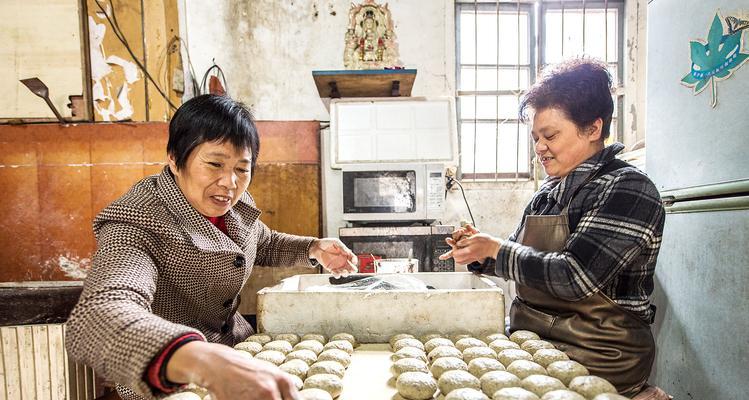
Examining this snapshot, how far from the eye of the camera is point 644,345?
1378 millimetres

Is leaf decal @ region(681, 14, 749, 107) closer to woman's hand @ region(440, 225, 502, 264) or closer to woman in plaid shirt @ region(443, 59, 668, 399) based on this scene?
woman in plaid shirt @ region(443, 59, 668, 399)

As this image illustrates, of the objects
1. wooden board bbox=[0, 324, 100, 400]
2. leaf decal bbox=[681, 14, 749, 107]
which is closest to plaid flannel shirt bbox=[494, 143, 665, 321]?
leaf decal bbox=[681, 14, 749, 107]

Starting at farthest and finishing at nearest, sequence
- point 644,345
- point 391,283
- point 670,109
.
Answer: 1. point 670,109
2. point 391,283
3. point 644,345

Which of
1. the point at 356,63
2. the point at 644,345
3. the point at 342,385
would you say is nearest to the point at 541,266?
the point at 644,345

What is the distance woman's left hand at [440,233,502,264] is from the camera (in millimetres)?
1620

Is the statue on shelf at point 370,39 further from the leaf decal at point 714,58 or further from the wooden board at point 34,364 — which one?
the wooden board at point 34,364

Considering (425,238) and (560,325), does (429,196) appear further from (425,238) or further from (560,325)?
(560,325)

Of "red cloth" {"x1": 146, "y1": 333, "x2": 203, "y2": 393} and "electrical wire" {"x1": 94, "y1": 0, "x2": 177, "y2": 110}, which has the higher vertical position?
"electrical wire" {"x1": 94, "y1": 0, "x2": 177, "y2": 110}

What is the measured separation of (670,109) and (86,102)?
14.0 ft

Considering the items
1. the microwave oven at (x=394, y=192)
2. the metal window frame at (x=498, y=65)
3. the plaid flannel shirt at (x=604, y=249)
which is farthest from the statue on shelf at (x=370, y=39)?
the plaid flannel shirt at (x=604, y=249)

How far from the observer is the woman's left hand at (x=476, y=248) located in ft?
5.32

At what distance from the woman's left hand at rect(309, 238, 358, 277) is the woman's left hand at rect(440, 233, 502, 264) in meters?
0.52

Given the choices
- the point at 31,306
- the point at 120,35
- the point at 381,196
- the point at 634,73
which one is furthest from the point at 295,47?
the point at 634,73

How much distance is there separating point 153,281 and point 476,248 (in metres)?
1.13
